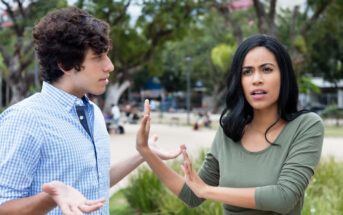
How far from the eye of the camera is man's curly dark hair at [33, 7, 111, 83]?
5.61 ft

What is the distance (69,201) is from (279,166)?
3.17 ft

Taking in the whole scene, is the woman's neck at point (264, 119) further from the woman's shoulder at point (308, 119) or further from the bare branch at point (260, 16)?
the bare branch at point (260, 16)

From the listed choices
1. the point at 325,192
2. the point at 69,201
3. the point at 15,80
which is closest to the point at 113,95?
the point at 15,80

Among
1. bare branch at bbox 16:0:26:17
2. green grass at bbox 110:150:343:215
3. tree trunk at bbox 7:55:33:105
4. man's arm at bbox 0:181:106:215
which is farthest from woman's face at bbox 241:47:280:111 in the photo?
tree trunk at bbox 7:55:33:105

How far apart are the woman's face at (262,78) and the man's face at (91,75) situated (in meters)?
0.68

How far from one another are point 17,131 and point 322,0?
15.5 metres

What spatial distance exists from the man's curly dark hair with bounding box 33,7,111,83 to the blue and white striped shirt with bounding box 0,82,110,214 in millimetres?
106

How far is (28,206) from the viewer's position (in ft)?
4.80

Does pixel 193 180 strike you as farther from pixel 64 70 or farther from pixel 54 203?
pixel 64 70

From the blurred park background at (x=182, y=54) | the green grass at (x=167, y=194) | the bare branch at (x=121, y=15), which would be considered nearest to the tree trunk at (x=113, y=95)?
the blurred park background at (x=182, y=54)

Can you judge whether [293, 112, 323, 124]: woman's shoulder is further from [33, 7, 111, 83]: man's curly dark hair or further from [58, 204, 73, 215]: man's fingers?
[58, 204, 73, 215]: man's fingers

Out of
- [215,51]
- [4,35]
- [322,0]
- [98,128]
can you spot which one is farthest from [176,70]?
[98,128]

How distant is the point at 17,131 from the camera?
1526mm

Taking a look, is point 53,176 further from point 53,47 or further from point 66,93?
point 53,47
